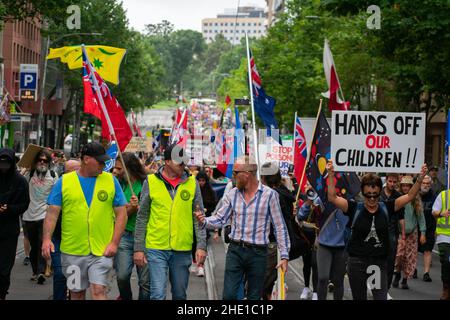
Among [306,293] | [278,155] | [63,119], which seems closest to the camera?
[306,293]

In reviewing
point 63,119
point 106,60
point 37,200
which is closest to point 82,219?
point 37,200

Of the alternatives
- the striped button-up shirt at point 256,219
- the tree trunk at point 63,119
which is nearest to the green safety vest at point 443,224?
the striped button-up shirt at point 256,219

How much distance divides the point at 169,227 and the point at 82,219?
979mm

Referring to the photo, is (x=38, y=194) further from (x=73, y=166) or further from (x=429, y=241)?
(x=429, y=241)

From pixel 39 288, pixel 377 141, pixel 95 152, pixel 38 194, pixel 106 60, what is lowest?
pixel 39 288

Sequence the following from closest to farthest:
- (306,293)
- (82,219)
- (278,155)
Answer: (82,219) < (306,293) < (278,155)

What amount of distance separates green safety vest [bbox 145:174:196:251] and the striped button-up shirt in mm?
243

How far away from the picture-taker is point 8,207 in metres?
11.8

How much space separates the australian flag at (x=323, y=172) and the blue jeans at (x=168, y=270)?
217cm

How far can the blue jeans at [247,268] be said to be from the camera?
10.2 m

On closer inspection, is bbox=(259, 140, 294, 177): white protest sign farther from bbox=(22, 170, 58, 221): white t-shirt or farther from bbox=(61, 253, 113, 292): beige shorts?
bbox=(61, 253, 113, 292): beige shorts

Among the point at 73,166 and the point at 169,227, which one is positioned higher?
the point at 73,166
